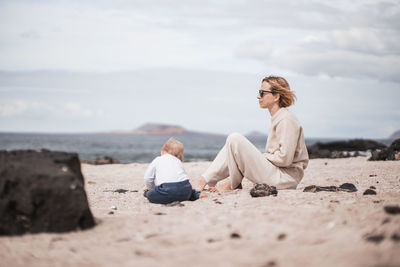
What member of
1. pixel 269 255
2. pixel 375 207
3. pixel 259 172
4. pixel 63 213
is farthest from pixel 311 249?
pixel 259 172

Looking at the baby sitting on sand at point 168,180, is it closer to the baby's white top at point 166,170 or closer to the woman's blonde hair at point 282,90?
the baby's white top at point 166,170

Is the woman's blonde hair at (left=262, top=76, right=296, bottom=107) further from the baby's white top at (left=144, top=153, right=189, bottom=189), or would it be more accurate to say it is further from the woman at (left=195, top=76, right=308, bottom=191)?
the baby's white top at (left=144, top=153, right=189, bottom=189)

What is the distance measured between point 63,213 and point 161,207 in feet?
5.82

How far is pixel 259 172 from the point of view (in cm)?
652

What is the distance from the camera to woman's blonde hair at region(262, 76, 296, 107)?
662 cm

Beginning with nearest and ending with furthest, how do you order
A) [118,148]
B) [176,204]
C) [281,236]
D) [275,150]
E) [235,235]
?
[281,236]
[235,235]
[176,204]
[275,150]
[118,148]

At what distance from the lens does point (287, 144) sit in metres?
6.29

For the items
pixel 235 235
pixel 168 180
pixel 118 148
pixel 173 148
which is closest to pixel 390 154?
pixel 173 148

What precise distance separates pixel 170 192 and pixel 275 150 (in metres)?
1.91

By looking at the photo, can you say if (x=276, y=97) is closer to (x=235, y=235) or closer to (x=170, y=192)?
(x=170, y=192)

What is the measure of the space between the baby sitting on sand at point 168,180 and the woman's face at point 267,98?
5.53ft

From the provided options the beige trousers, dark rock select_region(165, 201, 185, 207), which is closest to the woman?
the beige trousers

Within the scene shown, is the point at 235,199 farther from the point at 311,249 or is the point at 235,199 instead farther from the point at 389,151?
the point at 389,151

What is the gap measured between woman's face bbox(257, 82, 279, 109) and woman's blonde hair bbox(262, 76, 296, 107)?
0.20 feet
